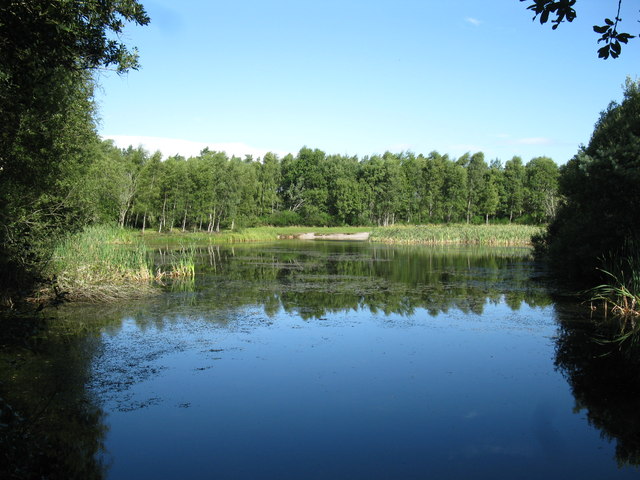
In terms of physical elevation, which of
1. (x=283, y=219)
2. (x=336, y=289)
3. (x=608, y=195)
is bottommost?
(x=336, y=289)

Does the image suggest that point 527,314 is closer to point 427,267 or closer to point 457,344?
point 457,344

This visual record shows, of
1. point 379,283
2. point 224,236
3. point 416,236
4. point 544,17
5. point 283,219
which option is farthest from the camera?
point 283,219

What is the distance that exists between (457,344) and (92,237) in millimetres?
10692

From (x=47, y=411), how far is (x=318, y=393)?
3.55 metres

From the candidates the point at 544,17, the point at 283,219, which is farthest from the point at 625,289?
the point at 283,219

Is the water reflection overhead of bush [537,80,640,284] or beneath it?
beneath

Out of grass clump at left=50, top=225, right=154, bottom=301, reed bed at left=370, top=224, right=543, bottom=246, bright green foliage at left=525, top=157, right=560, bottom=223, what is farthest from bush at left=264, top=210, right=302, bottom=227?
grass clump at left=50, top=225, right=154, bottom=301

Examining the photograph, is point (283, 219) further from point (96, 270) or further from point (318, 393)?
point (318, 393)

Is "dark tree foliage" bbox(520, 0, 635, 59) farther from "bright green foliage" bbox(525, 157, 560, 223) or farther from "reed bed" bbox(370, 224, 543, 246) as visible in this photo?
"bright green foliage" bbox(525, 157, 560, 223)

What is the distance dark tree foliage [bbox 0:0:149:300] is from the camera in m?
5.07

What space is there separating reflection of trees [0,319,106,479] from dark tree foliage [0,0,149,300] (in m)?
1.48

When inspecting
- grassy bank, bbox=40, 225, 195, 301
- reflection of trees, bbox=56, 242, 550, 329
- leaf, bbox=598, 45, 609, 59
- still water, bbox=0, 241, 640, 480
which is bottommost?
still water, bbox=0, 241, 640, 480

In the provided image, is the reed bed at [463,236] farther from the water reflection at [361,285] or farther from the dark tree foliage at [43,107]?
the dark tree foliage at [43,107]

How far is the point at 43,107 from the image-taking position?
372 inches
